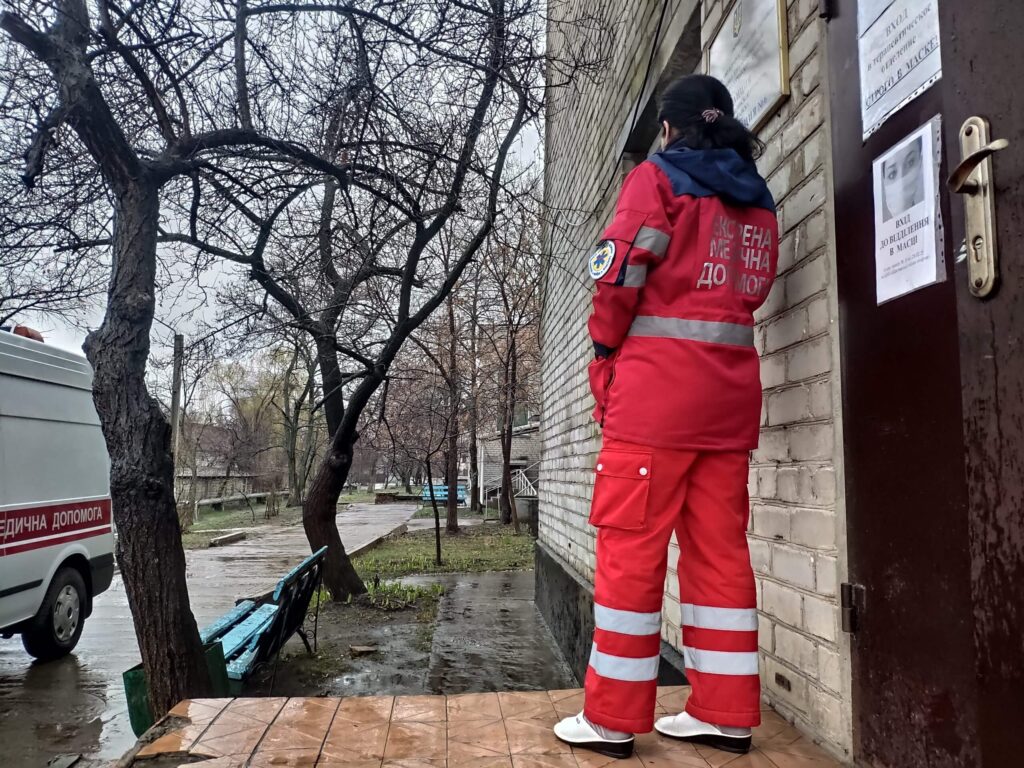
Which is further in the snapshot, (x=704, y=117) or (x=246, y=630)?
(x=246, y=630)

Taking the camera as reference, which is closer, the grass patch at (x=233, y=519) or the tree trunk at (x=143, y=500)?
the tree trunk at (x=143, y=500)

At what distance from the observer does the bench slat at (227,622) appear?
218 inches

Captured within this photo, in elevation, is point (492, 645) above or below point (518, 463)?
below

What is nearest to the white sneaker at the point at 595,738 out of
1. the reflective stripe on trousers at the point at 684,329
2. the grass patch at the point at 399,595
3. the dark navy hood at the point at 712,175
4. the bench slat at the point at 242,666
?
the reflective stripe on trousers at the point at 684,329

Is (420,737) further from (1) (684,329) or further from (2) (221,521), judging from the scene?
(2) (221,521)

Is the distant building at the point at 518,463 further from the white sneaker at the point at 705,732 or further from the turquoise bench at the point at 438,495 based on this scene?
the white sneaker at the point at 705,732

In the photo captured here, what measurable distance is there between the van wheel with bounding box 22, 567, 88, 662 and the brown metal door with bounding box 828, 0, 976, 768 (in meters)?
6.84

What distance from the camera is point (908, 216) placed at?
1.81 metres

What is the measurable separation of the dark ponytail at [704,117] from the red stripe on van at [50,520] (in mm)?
6080

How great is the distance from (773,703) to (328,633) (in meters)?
5.87

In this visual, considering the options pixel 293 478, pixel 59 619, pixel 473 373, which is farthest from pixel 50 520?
pixel 293 478

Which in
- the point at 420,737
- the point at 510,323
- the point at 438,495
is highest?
the point at 510,323

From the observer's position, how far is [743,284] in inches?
88.0

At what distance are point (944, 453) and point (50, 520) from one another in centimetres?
709
